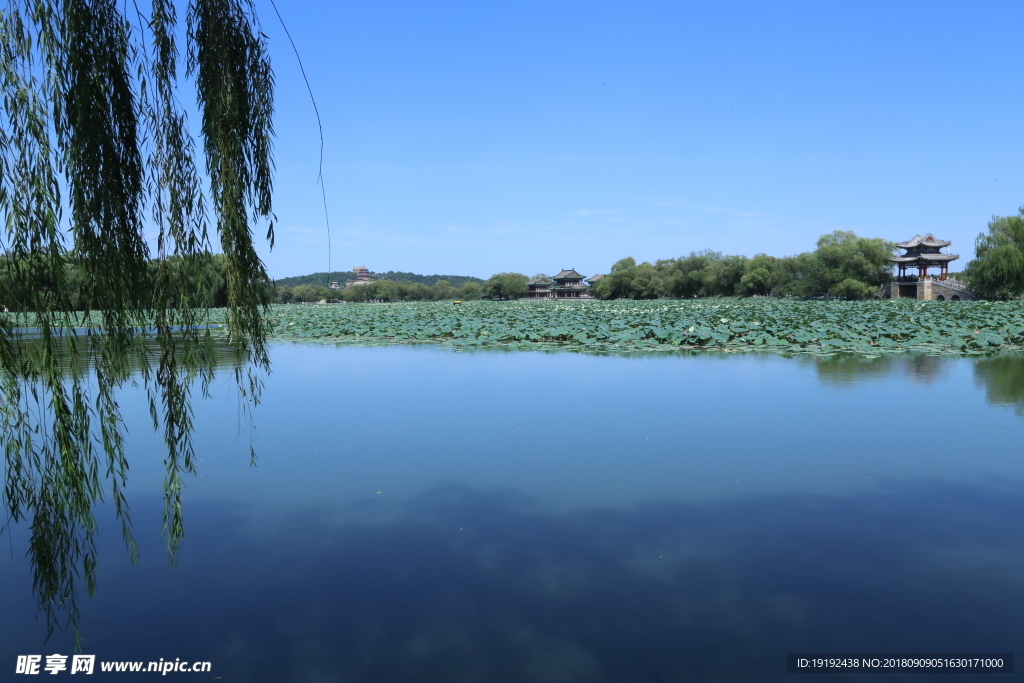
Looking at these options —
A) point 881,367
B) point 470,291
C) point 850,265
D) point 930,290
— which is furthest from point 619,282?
point 881,367

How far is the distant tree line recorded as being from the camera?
188 ft

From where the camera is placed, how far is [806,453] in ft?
22.4

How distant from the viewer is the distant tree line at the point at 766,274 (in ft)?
188

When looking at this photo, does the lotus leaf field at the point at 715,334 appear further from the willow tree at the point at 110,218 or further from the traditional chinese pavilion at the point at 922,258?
the traditional chinese pavilion at the point at 922,258

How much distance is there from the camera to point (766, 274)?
67750 mm

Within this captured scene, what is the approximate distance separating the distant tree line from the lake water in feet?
174

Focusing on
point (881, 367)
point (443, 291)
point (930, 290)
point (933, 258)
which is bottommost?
point (930, 290)

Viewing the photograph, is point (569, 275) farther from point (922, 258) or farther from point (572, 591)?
point (572, 591)

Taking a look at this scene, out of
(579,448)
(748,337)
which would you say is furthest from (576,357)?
(579,448)

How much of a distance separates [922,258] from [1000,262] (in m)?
11.0

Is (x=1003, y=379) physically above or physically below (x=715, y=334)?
below

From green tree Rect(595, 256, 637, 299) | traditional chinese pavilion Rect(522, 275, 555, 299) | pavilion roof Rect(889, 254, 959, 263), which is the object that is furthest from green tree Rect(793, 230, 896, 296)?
traditional chinese pavilion Rect(522, 275, 555, 299)

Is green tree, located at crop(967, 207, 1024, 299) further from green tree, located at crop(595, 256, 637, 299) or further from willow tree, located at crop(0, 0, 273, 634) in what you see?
willow tree, located at crop(0, 0, 273, 634)

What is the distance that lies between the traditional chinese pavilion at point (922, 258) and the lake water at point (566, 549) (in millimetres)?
49572
